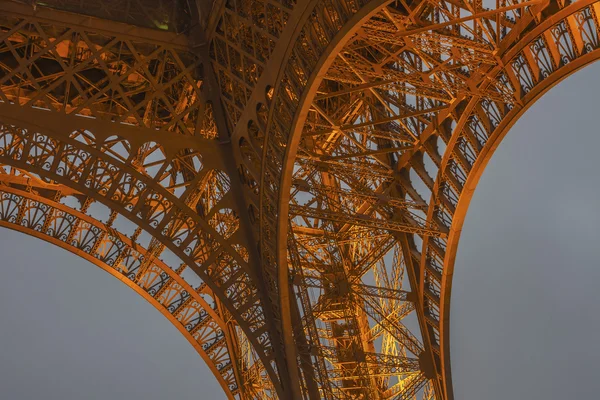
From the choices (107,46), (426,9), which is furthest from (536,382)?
(107,46)

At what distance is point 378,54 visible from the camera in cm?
1800

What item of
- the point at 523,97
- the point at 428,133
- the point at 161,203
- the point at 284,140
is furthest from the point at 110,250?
the point at 523,97

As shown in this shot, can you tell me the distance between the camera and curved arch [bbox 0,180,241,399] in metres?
20.2

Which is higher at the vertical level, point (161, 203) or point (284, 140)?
point (161, 203)

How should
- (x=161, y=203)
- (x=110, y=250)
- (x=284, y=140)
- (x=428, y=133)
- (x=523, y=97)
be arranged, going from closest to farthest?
(x=523, y=97) < (x=284, y=140) < (x=161, y=203) < (x=428, y=133) < (x=110, y=250)

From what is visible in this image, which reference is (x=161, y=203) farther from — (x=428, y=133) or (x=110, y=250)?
(x=428, y=133)

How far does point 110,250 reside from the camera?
20953mm

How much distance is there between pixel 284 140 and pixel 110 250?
8203 mm

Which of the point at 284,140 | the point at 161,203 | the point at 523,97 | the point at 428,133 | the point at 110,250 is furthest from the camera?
the point at 110,250

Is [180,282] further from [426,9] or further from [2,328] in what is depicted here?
[2,328]

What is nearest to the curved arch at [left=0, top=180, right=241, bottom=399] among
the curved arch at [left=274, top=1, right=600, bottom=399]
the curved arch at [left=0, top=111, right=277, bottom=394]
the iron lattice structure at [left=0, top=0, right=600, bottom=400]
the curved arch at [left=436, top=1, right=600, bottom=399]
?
the iron lattice structure at [left=0, top=0, right=600, bottom=400]

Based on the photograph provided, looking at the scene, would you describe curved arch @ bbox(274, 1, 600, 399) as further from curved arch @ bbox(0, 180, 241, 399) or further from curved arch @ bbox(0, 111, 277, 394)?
curved arch @ bbox(0, 180, 241, 399)

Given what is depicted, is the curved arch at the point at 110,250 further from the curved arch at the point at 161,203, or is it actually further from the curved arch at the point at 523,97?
the curved arch at the point at 523,97

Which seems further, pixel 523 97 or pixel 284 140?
pixel 284 140
